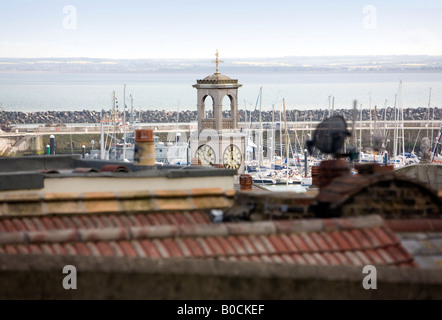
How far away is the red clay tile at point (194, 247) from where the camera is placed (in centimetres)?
883

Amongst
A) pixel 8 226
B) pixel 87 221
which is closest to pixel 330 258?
pixel 87 221

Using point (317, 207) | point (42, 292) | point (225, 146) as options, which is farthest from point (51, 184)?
point (225, 146)

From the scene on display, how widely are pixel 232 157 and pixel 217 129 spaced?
1993 mm

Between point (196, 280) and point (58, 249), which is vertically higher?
point (58, 249)

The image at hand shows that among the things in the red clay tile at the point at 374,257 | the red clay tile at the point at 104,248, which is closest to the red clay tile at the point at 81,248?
the red clay tile at the point at 104,248

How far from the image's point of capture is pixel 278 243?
29.9 feet

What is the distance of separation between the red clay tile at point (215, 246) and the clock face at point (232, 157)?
1618 inches

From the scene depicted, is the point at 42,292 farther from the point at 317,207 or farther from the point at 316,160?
the point at 316,160

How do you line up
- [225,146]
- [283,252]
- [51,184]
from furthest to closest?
[225,146] < [51,184] < [283,252]

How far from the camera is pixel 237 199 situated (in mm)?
11789

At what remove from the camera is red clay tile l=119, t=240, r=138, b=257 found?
879 centimetres

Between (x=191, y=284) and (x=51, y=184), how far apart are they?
589 cm

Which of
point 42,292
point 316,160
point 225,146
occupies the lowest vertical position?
point 316,160

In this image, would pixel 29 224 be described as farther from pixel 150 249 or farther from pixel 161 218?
pixel 150 249
